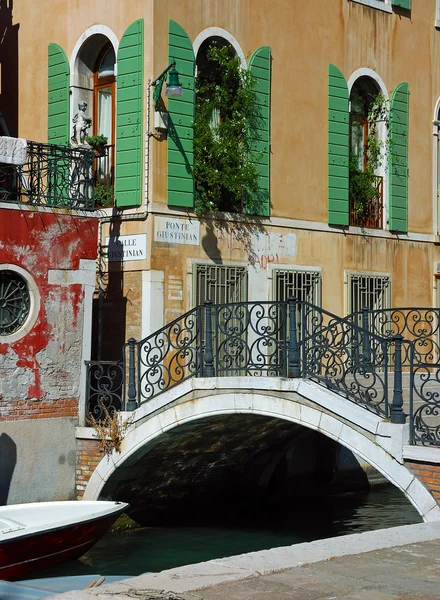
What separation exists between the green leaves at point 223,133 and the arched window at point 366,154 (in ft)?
7.37

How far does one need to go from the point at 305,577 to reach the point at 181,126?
841cm

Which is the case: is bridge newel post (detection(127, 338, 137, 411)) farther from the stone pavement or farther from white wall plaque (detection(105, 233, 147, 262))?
the stone pavement

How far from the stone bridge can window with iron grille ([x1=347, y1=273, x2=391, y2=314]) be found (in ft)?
1.06

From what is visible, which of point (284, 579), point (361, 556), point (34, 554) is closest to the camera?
point (284, 579)

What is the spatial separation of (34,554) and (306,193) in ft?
22.1

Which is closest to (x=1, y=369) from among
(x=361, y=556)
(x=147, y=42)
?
(x=147, y=42)

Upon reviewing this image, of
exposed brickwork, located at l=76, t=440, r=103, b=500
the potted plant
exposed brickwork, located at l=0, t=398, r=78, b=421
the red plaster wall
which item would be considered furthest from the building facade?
exposed brickwork, located at l=76, t=440, r=103, b=500

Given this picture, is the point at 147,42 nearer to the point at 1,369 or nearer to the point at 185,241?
the point at 185,241

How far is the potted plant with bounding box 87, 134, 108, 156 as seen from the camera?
14242 millimetres

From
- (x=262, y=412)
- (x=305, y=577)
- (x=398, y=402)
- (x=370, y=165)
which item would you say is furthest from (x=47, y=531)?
(x=370, y=165)

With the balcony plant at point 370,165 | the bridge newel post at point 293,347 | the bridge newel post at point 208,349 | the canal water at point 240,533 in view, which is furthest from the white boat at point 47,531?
the balcony plant at point 370,165

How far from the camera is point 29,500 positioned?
40.5ft

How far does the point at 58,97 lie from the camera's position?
48.4ft

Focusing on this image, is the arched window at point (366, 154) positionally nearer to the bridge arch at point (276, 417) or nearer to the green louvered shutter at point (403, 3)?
the green louvered shutter at point (403, 3)
